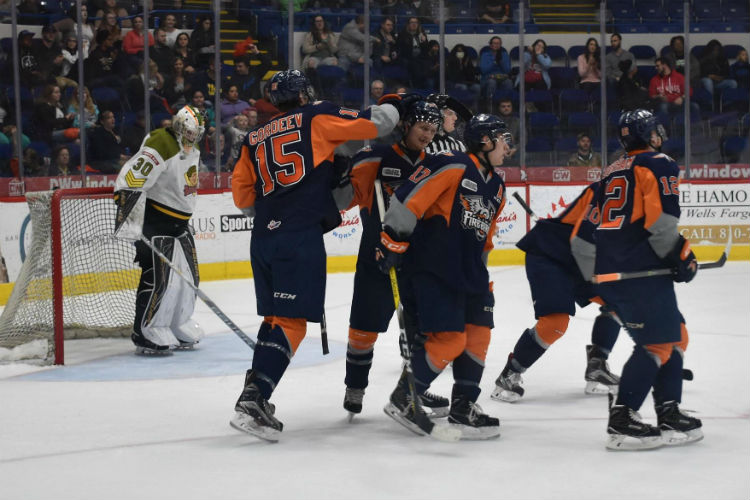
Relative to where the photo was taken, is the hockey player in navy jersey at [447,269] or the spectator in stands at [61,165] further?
the spectator in stands at [61,165]

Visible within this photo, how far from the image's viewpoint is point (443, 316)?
331 cm

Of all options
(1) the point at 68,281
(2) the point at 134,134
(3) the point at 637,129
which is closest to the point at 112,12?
(2) the point at 134,134

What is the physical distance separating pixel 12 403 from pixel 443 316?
1.86m

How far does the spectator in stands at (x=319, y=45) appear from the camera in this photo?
9.23 m

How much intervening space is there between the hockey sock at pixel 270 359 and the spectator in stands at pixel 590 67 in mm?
6933

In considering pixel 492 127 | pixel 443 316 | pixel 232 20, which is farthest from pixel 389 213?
pixel 232 20

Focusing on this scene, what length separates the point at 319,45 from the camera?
923cm

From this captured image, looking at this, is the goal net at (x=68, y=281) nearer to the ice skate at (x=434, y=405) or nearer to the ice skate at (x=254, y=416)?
the ice skate at (x=254, y=416)

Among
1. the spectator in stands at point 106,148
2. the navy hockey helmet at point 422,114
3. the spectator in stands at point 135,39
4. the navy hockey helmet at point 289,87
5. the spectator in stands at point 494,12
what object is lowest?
the spectator in stands at point 106,148

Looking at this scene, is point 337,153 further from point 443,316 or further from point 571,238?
point 571,238

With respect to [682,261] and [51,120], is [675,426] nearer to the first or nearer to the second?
[682,261]

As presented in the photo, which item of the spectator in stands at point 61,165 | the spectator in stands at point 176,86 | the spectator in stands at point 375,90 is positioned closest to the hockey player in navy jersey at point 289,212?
the spectator in stands at point 61,165

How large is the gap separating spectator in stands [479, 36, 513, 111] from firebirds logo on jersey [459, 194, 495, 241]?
6344 mm

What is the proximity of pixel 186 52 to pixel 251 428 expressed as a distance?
19.5 feet
